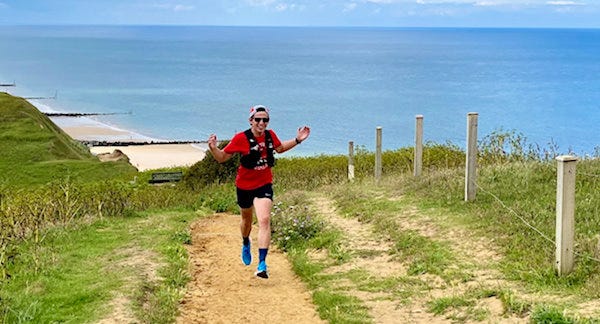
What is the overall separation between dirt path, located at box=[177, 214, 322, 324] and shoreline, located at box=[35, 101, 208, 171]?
37.1 m

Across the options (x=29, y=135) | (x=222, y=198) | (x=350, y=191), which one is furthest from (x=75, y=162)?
(x=350, y=191)

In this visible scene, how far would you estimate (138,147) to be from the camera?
2467 inches

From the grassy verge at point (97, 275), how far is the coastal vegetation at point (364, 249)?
0.02m

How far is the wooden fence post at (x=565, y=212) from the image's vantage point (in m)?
7.19

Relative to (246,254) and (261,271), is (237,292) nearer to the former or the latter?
(261,271)

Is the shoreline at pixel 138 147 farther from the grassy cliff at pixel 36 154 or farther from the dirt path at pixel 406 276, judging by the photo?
the dirt path at pixel 406 276

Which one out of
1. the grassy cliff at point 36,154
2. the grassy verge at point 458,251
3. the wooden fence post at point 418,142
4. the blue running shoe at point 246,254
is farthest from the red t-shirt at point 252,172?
the grassy cliff at point 36,154

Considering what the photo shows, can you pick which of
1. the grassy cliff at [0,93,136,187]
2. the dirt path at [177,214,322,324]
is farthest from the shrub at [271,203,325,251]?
the grassy cliff at [0,93,136,187]

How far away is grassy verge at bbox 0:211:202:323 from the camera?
728 centimetres

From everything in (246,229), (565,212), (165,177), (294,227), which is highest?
(565,212)

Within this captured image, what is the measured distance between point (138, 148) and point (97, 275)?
54510mm

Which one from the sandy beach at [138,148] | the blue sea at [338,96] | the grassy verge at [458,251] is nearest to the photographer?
the grassy verge at [458,251]

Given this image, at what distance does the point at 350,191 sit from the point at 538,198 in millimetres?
4490

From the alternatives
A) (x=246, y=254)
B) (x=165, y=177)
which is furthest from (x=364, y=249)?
(x=165, y=177)
